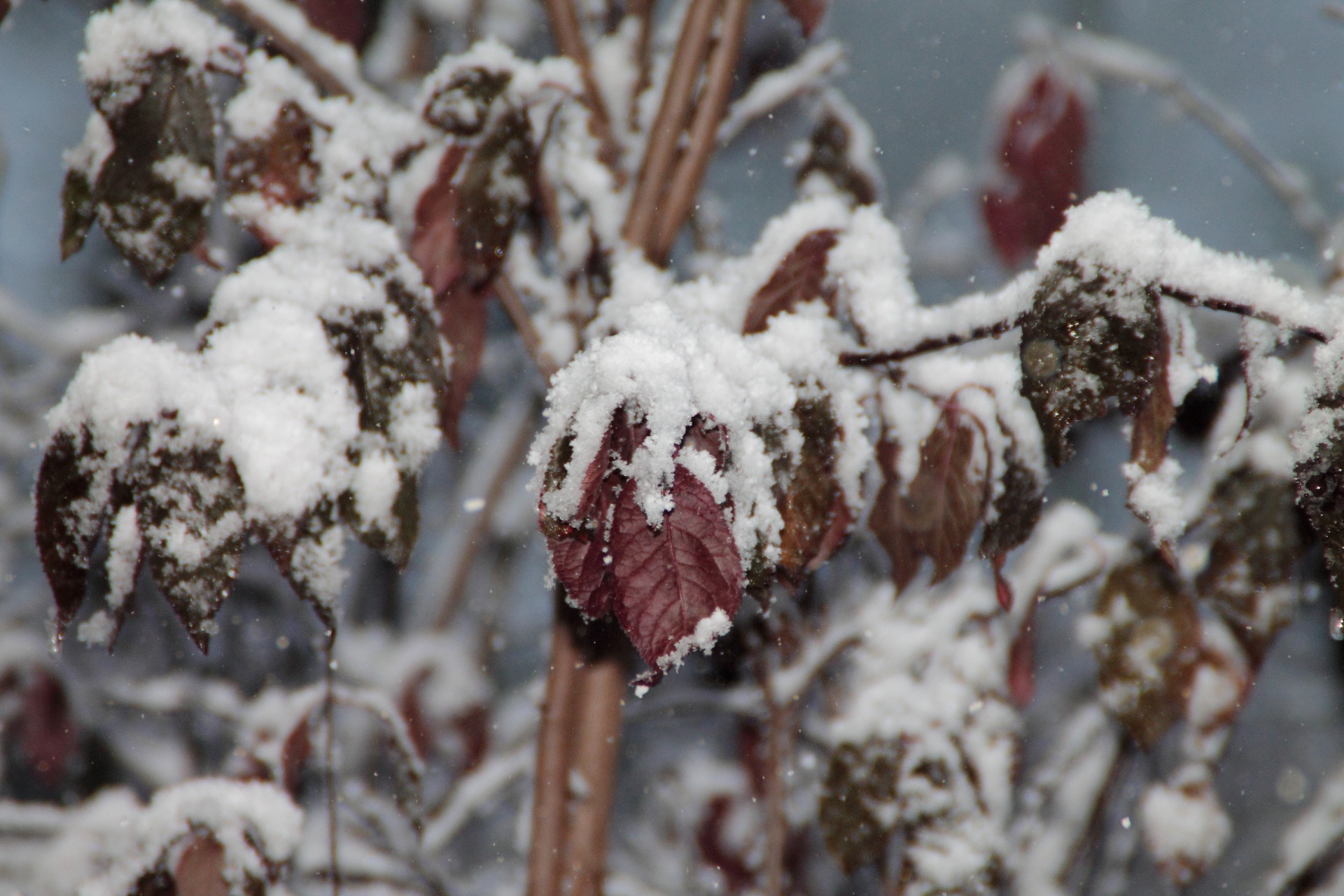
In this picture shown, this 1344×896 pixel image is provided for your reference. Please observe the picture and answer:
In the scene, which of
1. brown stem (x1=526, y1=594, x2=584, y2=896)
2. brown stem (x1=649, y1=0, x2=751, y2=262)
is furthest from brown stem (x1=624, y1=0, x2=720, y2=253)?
brown stem (x1=526, y1=594, x2=584, y2=896)

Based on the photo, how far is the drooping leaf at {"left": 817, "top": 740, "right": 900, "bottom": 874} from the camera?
96 centimetres

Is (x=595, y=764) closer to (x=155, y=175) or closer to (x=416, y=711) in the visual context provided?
(x=155, y=175)

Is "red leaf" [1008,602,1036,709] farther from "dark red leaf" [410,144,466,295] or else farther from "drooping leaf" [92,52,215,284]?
"drooping leaf" [92,52,215,284]

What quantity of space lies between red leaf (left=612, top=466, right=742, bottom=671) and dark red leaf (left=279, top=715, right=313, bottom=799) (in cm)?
93

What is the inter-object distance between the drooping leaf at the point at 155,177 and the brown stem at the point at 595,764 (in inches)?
20.0

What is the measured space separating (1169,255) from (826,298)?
0.86 feet

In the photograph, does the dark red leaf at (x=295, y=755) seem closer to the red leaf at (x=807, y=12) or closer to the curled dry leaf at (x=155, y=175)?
the curled dry leaf at (x=155, y=175)

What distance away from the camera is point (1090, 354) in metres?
0.48

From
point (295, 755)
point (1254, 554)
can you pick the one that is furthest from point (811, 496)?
point (295, 755)

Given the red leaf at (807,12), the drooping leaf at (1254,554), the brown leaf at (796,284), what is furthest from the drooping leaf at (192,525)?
the drooping leaf at (1254,554)

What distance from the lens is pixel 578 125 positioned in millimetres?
933

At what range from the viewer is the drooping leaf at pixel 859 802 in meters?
0.96

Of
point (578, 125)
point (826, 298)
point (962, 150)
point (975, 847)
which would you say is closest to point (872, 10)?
point (962, 150)

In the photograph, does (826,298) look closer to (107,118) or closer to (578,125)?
(578,125)
